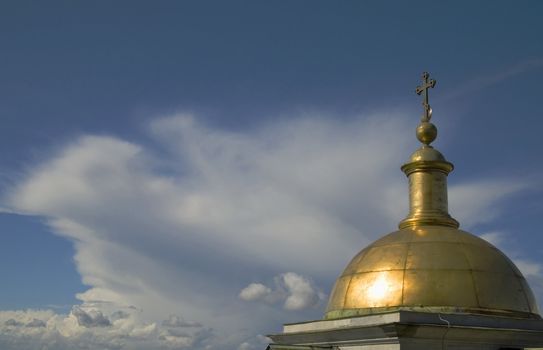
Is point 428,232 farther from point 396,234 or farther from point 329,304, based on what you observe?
point 329,304

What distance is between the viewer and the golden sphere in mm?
18922

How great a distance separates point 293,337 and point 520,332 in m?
5.26

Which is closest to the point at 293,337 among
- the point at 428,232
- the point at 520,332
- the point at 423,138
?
the point at 428,232

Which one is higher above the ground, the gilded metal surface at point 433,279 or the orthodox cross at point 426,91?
the orthodox cross at point 426,91

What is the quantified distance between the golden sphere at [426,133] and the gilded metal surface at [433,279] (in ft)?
10.8

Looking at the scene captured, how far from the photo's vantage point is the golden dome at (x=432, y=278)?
580 inches

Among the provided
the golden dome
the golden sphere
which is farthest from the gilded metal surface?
the golden sphere

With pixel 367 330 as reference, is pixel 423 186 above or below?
above

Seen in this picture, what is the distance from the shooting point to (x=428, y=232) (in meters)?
16.3

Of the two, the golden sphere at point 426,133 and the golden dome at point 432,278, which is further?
the golden sphere at point 426,133

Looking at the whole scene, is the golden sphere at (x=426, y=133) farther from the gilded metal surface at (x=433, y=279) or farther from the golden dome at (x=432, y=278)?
the gilded metal surface at (x=433, y=279)

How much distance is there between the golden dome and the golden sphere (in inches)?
104

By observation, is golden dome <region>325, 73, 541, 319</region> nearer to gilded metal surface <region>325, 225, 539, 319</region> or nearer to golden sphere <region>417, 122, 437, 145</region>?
gilded metal surface <region>325, 225, 539, 319</region>

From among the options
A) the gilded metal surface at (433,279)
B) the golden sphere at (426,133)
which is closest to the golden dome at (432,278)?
the gilded metal surface at (433,279)
